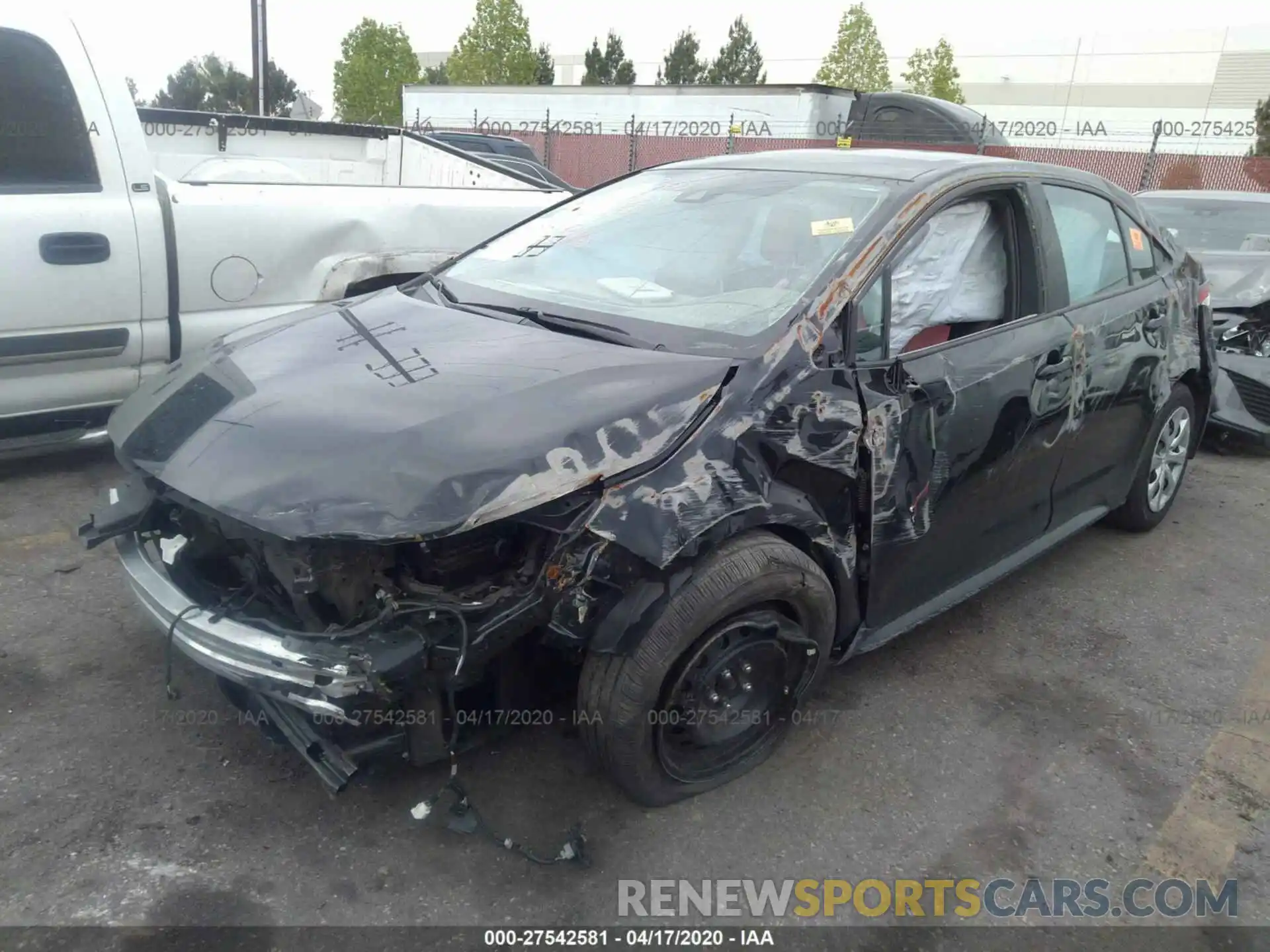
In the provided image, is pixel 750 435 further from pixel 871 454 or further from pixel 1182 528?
pixel 1182 528

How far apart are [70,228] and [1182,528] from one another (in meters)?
5.32

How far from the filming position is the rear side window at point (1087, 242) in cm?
343

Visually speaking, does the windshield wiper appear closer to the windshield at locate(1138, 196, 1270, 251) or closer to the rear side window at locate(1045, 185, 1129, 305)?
the rear side window at locate(1045, 185, 1129, 305)

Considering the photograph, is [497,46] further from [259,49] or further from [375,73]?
[259,49]

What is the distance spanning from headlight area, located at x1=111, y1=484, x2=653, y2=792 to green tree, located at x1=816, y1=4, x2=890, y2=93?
41854 mm

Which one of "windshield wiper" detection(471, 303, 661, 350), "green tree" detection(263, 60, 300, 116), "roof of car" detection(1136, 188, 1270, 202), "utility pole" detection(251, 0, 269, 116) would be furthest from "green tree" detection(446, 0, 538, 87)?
"windshield wiper" detection(471, 303, 661, 350)

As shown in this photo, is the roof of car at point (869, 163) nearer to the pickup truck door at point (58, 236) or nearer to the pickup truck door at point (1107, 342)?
the pickup truck door at point (1107, 342)

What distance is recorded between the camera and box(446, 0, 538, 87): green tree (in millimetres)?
43125

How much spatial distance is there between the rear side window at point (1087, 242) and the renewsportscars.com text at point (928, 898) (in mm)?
1985

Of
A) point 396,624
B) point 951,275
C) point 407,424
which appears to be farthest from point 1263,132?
point 396,624

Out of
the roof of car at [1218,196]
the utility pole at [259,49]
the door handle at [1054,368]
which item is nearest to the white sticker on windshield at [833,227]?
the door handle at [1054,368]

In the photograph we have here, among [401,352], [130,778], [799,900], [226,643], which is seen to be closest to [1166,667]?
[799,900]

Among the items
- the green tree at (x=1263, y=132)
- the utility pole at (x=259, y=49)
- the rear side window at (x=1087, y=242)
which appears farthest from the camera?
the green tree at (x=1263, y=132)

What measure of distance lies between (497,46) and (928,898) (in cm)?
4642
